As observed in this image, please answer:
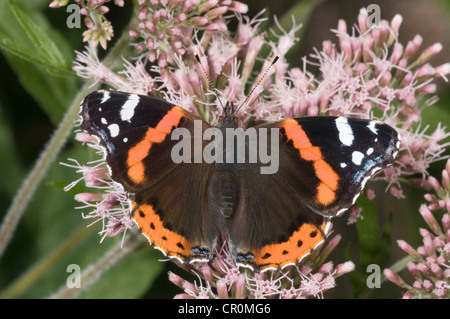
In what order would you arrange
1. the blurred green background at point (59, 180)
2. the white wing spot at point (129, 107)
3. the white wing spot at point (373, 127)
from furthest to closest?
the blurred green background at point (59, 180) → the white wing spot at point (129, 107) → the white wing spot at point (373, 127)

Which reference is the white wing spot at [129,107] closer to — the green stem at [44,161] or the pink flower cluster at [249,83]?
the pink flower cluster at [249,83]

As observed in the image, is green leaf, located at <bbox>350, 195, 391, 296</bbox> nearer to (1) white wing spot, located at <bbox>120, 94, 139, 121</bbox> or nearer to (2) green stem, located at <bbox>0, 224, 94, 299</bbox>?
(1) white wing spot, located at <bbox>120, 94, 139, 121</bbox>

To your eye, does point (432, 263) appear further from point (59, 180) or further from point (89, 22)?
point (59, 180)

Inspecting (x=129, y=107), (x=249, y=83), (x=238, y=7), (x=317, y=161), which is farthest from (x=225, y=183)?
(x=238, y=7)

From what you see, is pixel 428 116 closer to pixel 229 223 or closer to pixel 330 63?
pixel 330 63

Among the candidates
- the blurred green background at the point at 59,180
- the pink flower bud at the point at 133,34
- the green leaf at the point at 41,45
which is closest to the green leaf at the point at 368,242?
the blurred green background at the point at 59,180

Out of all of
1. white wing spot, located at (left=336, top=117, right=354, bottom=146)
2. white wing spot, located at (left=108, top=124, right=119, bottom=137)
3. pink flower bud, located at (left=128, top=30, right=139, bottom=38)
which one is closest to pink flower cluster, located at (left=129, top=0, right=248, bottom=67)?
pink flower bud, located at (left=128, top=30, right=139, bottom=38)

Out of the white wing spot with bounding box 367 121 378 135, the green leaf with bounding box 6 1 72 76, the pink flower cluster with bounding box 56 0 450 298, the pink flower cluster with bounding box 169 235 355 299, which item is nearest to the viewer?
the white wing spot with bounding box 367 121 378 135
